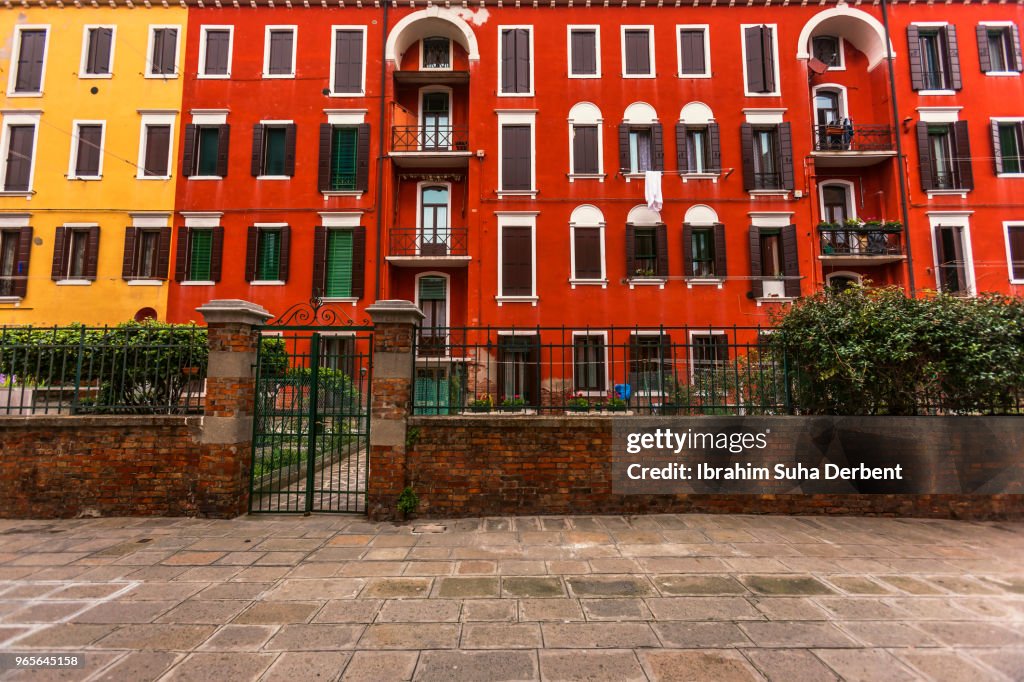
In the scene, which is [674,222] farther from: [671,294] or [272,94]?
[272,94]

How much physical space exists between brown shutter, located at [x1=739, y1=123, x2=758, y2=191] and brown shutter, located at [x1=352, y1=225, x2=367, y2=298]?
14.0 metres

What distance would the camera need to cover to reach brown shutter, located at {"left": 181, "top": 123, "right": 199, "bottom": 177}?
17.3 metres

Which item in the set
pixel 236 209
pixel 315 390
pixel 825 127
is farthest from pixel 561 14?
pixel 315 390

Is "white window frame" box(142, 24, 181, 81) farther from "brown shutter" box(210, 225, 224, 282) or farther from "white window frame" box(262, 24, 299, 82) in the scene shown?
"brown shutter" box(210, 225, 224, 282)

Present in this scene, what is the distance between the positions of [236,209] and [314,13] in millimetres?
8000

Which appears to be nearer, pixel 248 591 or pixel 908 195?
pixel 248 591

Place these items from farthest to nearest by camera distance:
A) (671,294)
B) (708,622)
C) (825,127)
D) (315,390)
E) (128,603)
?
1. (825,127)
2. (671,294)
3. (315,390)
4. (128,603)
5. (708,622)

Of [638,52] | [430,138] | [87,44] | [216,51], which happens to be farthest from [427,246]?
[87,44]

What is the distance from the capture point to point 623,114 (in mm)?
17438

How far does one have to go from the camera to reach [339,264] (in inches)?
679

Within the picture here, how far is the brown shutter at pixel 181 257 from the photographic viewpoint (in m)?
17.0

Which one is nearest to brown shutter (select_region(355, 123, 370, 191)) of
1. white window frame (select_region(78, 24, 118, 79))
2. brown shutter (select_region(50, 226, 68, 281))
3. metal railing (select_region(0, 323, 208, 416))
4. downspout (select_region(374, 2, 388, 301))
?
downspout (select_region(374, 2, 388, 301))

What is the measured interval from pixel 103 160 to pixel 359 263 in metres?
10.3

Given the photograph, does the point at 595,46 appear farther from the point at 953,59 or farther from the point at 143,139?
the point at 143,139
